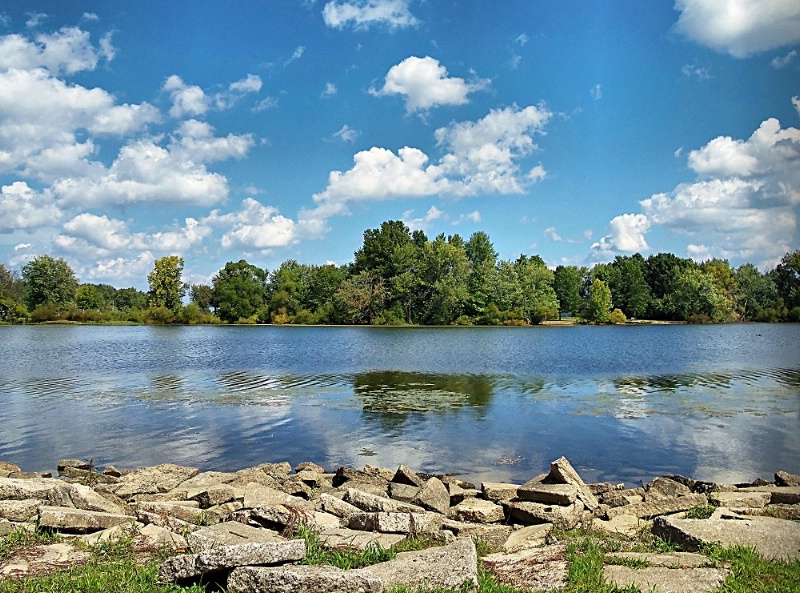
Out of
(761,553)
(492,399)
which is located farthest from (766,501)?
(492,399)

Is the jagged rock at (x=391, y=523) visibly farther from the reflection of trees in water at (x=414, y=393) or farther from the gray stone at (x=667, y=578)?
the reflection of trees in water at (x=414, y=393)

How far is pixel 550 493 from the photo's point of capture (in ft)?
32.2

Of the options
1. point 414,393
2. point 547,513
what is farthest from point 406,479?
point 414,393

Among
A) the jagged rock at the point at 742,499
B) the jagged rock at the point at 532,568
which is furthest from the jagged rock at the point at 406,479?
the jagged rock at the point at 742,499

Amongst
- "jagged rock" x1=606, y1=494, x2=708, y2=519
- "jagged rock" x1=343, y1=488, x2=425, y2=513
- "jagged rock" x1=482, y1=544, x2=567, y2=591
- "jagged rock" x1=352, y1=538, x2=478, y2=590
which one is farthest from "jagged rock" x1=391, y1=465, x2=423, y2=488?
"jagged rock" x1=352, y1=538, x2=478, y2=590

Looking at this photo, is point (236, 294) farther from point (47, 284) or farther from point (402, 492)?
point (402, 492)

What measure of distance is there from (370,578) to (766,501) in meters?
7.28

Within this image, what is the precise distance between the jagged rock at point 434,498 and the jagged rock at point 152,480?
4.68 meters

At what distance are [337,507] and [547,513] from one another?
3.04m

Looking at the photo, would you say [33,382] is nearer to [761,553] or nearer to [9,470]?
[9,470]

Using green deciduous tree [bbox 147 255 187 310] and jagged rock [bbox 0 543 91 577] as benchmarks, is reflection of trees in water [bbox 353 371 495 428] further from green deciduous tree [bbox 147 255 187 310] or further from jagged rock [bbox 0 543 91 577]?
green deciduous tree [bbox 147 255 187 310]

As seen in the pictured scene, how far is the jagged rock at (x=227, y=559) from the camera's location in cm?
582

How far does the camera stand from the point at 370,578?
5637 mm

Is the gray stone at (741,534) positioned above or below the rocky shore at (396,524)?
above
